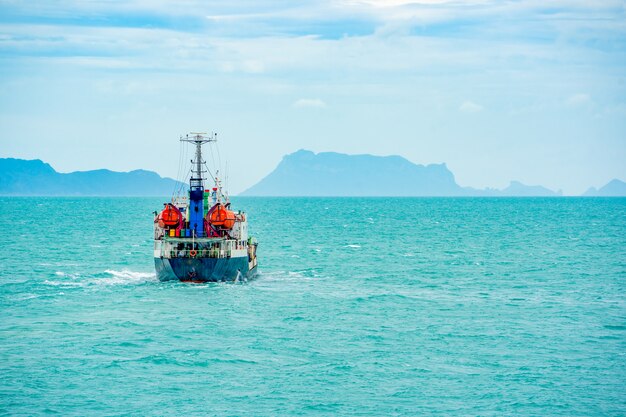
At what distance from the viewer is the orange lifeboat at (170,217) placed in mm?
61500

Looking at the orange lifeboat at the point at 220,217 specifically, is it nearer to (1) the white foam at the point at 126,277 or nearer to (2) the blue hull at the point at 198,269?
(2) the blue hull at the point at 198,269

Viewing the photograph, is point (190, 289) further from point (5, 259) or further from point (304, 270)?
point (5, 259)

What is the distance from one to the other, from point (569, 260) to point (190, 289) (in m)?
43.8

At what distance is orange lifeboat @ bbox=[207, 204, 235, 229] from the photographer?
6203 centimetres

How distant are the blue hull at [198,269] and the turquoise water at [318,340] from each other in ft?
Result: 3.91

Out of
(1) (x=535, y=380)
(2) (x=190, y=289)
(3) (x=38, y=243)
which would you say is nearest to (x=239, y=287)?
(2) (x=190, y=289)

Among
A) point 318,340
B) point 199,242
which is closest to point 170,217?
point 199,242

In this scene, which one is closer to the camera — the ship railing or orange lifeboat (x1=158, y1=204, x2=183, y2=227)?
→ the ship railing

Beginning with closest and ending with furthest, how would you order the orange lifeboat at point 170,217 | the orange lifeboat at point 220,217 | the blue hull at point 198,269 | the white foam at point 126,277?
1. the blue hull at point 198,269
2. the orange lifeboat at point 170,217
3. the orange lifeboat at point 220,217
4. the white foam at point 126,277

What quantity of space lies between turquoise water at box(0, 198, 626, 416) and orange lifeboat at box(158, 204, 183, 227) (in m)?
4.29

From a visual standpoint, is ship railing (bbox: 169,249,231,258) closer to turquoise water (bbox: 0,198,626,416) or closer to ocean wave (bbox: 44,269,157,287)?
turquoise water (bbox: 0,198,626,416)

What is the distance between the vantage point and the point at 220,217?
204 ft

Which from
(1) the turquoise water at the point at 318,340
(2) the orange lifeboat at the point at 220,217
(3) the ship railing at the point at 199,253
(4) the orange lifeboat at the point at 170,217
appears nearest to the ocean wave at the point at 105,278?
(1) the turquoise water at the point at 318,340

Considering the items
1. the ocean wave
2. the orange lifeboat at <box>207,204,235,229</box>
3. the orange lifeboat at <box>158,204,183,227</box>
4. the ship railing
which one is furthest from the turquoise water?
the orange lifeboat at <box>207,204,235,229</box>
